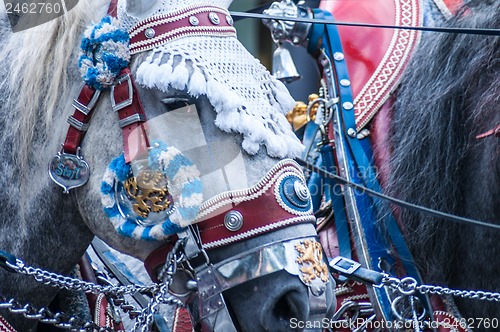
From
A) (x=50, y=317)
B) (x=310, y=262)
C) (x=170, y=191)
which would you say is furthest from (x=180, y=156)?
(x=50, y=317)

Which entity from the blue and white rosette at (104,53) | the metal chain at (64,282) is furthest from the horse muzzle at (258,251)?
the blue and white rosette at (104,53)

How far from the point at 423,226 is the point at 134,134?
107 cm

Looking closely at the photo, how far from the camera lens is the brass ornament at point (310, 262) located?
1862mm

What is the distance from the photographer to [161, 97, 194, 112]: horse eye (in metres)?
1.92

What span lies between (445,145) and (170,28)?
1023mm

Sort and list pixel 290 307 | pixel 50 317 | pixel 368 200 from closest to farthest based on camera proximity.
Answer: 1. pixel 290 307
2. pixel 50 317
3. pixel 368 200

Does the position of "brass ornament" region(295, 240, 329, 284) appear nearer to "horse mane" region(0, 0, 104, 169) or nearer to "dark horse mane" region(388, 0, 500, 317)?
"horse mane" region(0, 0, 104, 169)

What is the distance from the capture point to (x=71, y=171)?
1982 mm

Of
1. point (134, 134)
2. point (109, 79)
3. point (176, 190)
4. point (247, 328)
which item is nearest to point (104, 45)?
point (109, 79)

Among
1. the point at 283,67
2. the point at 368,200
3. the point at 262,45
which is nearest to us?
the point at 368,200

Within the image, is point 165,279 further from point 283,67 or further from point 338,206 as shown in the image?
point 283,67

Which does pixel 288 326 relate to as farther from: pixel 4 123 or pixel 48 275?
pixel 4 123

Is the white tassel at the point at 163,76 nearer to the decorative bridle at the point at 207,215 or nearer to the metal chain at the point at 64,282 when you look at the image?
the decorative bridle at the point at 207,215

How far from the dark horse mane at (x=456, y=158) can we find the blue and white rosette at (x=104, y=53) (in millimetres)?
1054
